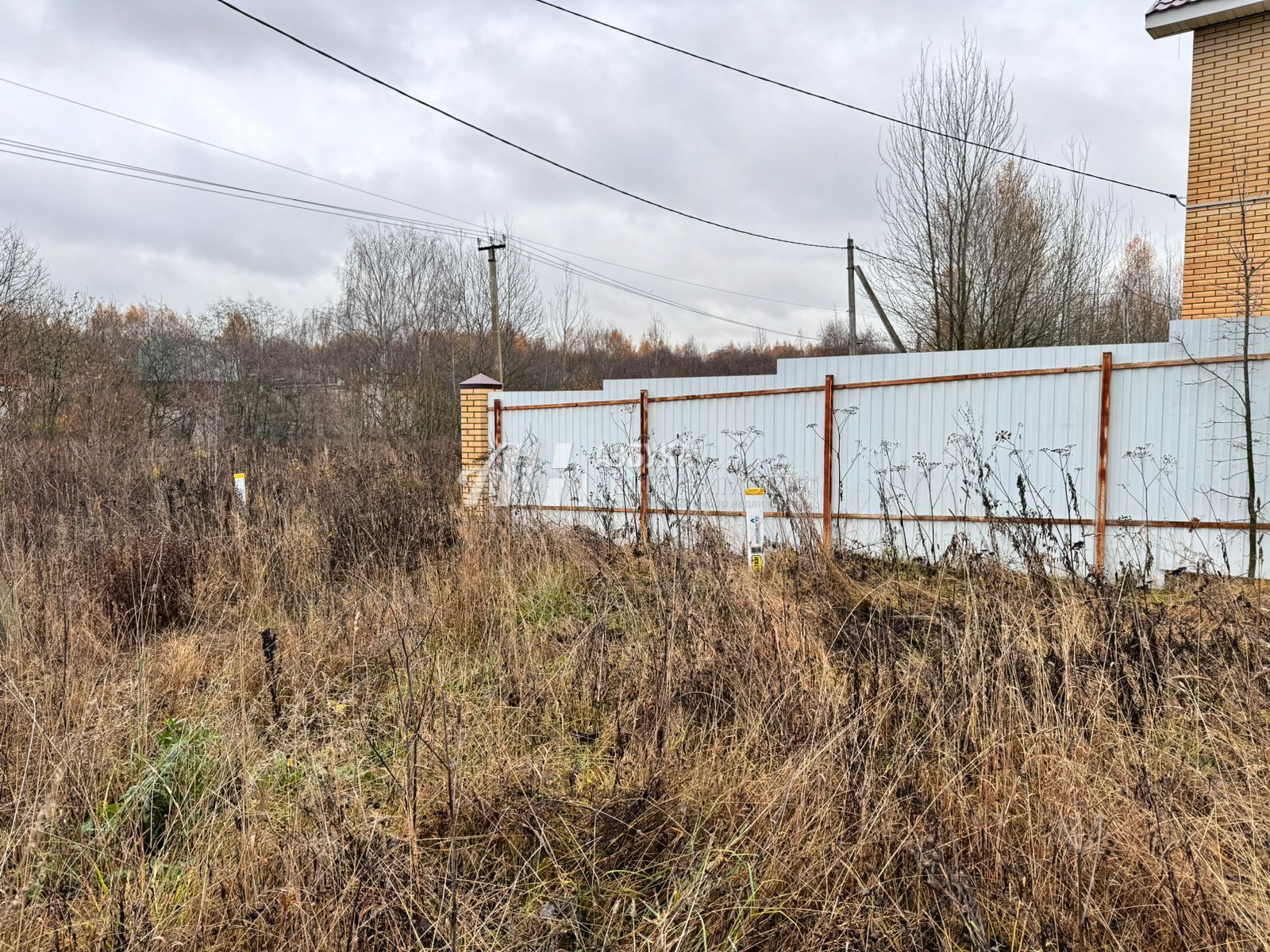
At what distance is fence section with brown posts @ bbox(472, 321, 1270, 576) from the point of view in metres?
6.24

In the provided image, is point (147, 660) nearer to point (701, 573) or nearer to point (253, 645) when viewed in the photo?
point (253, 645)

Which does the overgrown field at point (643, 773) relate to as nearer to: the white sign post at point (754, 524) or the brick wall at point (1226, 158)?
the white sign post at point (754, 524)

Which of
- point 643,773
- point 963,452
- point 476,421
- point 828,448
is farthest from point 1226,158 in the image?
point 643,773

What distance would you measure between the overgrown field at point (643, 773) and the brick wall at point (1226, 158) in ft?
19.6

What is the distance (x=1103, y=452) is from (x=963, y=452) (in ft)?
3.81

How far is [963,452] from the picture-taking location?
7.20 meters

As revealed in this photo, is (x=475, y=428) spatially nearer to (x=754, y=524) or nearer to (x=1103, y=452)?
(x=754, y=524)

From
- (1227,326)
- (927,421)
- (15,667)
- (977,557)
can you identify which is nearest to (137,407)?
(15,667)

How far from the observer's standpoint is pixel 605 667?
11.0ft

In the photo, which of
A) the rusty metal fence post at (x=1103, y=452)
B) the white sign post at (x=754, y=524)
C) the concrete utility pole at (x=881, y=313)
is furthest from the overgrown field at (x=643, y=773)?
the concrete utility pole at (x=881, y=313)

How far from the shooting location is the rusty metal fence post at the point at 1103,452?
650 centimetres

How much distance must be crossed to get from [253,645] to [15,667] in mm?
969

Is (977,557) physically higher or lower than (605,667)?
higher

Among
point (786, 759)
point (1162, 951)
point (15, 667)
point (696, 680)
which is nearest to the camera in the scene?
point (1162, 951)
